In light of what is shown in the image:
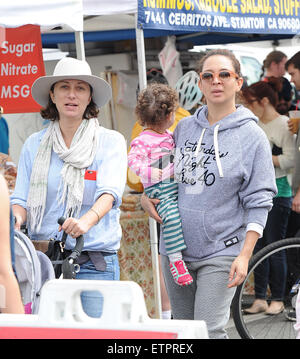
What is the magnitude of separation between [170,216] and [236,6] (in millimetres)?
2912

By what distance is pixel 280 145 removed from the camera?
6.45m

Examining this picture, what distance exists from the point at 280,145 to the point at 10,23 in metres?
2.76

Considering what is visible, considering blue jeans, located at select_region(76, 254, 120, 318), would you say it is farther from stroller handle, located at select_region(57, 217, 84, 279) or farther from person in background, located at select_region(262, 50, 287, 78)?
person in background, located at select_region(262, 50, 287, 78)

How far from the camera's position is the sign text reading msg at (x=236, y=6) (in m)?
5.39

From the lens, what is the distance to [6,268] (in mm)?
2275

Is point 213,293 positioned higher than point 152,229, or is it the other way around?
point 152,229

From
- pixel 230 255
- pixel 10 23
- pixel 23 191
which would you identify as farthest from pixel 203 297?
pixel 10 23

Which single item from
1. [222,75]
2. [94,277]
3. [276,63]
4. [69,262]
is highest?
[276,63]

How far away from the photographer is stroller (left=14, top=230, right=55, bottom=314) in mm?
3088

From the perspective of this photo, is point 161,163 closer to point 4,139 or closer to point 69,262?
point 69,262

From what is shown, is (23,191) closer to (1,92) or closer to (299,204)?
(1,92)

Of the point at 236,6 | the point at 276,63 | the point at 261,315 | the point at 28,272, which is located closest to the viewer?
the point at 28,272

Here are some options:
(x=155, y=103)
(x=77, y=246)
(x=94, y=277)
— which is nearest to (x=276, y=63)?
(x=155, y=103)
